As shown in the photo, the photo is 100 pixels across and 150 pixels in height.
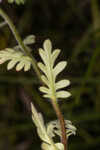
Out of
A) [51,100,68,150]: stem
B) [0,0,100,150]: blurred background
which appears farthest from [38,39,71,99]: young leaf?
[0,0,100,150]: blurred background

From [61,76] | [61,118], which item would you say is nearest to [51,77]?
[61,118]

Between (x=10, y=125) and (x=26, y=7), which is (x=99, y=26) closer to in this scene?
(x=26, y=7)

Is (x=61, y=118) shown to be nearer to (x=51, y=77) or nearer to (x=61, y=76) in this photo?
(x=51, y=77)

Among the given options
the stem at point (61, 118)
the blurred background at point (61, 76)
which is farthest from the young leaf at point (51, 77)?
the blurred background at point (61, 76)

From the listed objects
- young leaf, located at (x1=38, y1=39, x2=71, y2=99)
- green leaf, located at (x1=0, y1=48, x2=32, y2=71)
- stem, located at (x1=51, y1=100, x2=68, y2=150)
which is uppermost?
green leaf, located at (x1=0, y1=48, x2=32, y2=71)

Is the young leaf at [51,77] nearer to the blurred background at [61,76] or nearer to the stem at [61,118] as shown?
the stem at [61,118]

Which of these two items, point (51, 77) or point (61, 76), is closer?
point (51, 77)

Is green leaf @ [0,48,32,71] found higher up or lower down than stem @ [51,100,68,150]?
higher up

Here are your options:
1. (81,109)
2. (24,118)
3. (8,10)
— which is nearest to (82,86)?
(81,109)

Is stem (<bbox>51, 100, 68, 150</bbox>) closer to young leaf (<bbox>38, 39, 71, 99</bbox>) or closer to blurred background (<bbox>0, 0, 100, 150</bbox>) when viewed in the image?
young leaf (<bbox>38, 39, 71, 99</bbox>)
